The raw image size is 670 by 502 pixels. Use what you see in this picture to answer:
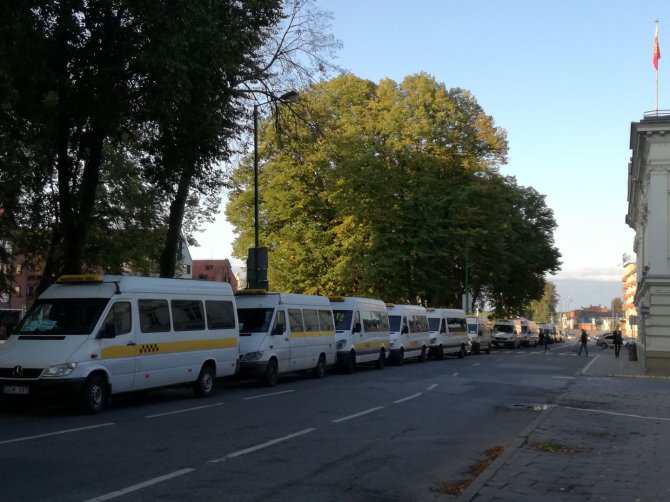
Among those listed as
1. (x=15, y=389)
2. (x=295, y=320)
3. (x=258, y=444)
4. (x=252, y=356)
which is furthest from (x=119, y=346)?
(x=295, y=320)

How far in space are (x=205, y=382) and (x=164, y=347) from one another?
204cm

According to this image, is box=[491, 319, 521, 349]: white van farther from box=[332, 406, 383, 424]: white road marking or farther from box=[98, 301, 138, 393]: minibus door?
box=[98, 301, 138, 393]: minibus door

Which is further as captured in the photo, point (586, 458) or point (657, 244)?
point (657, 244)

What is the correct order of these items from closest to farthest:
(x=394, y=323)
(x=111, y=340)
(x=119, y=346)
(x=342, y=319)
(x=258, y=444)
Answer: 1. (x=258, y=444)
2. (x=111, y=340)
3. (x=119, y=346)
4. (x=342, y=319)
5. (x=394, y=323)

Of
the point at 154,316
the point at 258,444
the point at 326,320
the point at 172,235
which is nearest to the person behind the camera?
the point at 258,444

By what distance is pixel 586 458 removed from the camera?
10.8 metres

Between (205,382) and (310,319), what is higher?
(310,319)

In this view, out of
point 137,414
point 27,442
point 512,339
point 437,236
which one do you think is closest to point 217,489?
point 27,442

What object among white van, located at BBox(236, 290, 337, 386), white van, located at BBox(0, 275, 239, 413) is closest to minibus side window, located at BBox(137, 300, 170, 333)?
white van, located at BBox(0, 275, 239, 413)

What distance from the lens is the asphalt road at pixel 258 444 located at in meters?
8.45

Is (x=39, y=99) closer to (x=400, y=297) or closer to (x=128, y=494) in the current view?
(x=128, y=494)

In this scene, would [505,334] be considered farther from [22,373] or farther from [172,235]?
[22,373]

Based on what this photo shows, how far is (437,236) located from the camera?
4456 cm

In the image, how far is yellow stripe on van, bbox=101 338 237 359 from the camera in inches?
625
